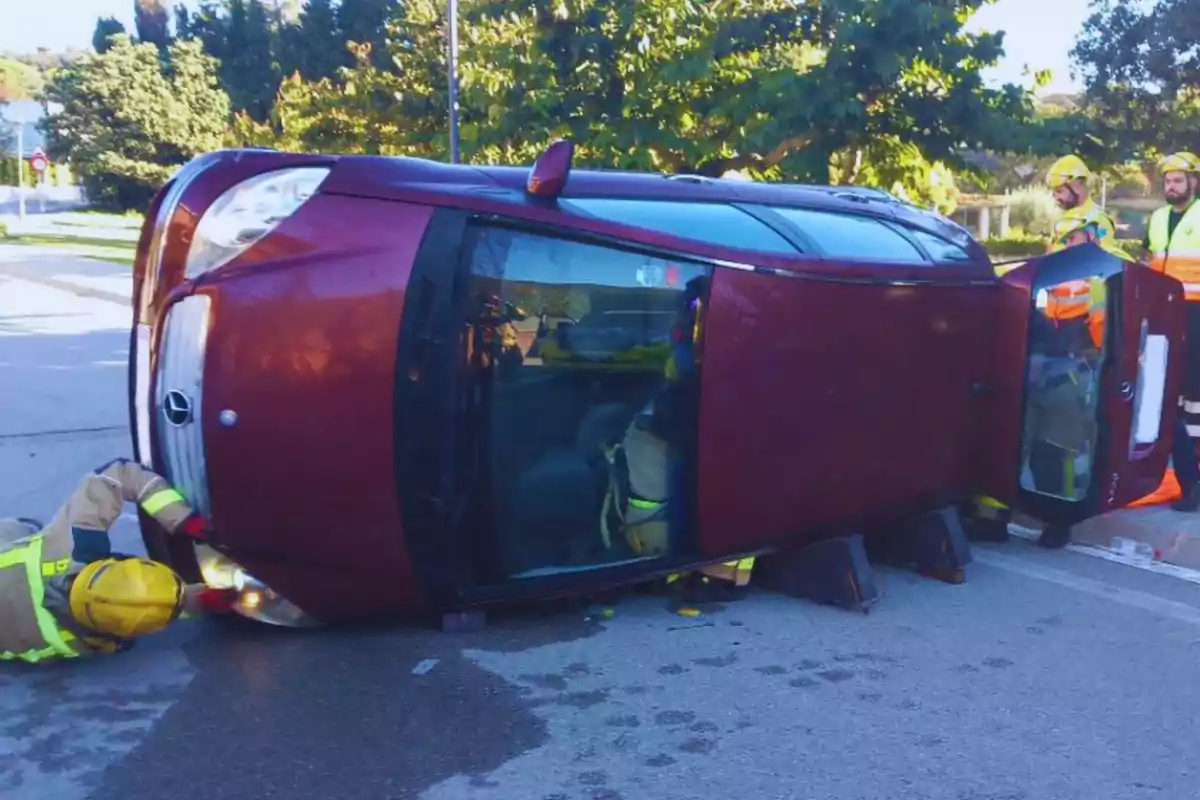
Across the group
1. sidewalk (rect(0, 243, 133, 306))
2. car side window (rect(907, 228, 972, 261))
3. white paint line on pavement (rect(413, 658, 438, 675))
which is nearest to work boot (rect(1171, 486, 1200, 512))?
car side window (rect(907, 228, 972, 261))

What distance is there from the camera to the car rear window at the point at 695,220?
4625mm

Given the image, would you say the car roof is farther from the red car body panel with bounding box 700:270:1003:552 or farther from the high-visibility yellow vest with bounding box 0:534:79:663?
the high-visibility yellow vest with bounding box 0:534:79:663

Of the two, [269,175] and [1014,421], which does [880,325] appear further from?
[269,175]

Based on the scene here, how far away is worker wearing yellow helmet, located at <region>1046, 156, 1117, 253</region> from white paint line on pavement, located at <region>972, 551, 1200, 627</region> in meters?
1.79

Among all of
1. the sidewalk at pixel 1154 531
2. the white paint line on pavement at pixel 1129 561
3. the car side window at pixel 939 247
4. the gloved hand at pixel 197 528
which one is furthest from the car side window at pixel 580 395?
the sidewalk at pixel 1154 531

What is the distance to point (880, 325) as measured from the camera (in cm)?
501

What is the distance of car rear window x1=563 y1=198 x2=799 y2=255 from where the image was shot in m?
4.62

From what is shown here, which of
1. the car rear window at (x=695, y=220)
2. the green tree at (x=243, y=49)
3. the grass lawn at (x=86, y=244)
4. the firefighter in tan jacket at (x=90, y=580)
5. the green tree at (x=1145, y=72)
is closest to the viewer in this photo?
the firefighter in tan jacket at (x=90, y=580)

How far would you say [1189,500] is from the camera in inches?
263

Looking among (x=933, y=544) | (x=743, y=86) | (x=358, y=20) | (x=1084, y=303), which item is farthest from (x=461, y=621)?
(x=358, y=20)

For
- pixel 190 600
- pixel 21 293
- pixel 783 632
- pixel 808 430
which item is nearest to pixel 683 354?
pixel 808 430

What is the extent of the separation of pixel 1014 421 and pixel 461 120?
48.0 ft

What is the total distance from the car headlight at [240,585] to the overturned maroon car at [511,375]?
0.03 ft

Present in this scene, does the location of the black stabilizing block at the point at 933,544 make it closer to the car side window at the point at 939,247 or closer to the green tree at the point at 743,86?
the car side window at the point at 939,247
